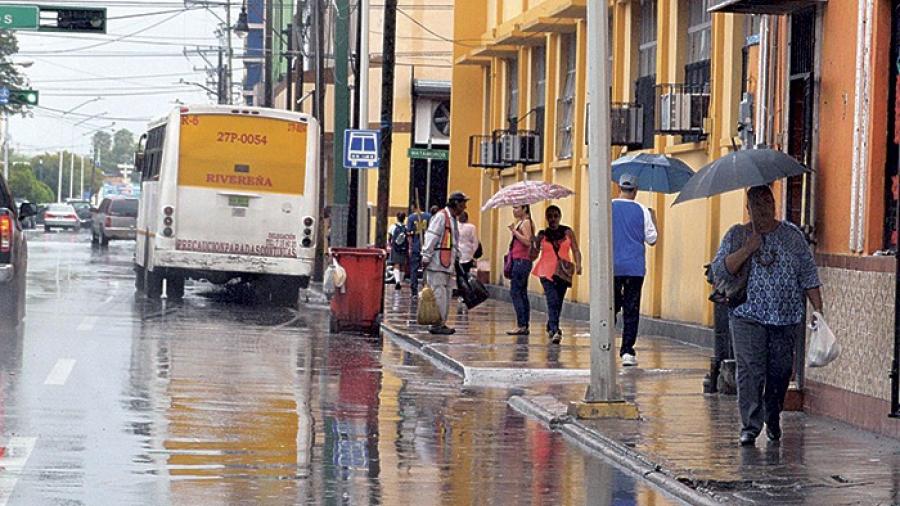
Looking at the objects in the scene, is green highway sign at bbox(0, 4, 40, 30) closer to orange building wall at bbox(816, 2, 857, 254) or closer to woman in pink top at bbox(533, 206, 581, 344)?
woman in pink top at bbox(533, 206, 581, 344)

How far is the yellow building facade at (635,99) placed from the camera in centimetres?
2216

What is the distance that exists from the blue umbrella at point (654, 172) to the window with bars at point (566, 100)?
1052cm

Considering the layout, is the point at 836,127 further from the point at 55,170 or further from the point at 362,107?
the point at 55,170

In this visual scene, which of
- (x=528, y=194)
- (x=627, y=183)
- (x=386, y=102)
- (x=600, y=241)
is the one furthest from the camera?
(x=386, y=102)

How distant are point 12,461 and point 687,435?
16.0 feet

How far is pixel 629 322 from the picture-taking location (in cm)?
1844

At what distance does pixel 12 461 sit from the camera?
10672 mm

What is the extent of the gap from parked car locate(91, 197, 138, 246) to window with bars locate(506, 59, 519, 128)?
89.8 feet

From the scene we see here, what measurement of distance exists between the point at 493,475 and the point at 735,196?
11002mm

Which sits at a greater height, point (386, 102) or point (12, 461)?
point (386, 102)

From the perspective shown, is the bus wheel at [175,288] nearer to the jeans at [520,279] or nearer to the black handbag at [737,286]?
the jeans at [520,279]

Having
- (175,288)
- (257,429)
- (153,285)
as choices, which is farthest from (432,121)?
(257,429)

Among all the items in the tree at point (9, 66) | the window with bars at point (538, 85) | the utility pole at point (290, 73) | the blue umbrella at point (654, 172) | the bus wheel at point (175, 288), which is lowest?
the bus wheel at point (175, 288)

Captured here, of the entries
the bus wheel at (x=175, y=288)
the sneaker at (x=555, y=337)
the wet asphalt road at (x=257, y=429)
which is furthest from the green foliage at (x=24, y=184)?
the wet asphalt road at (x=257, y=429)
